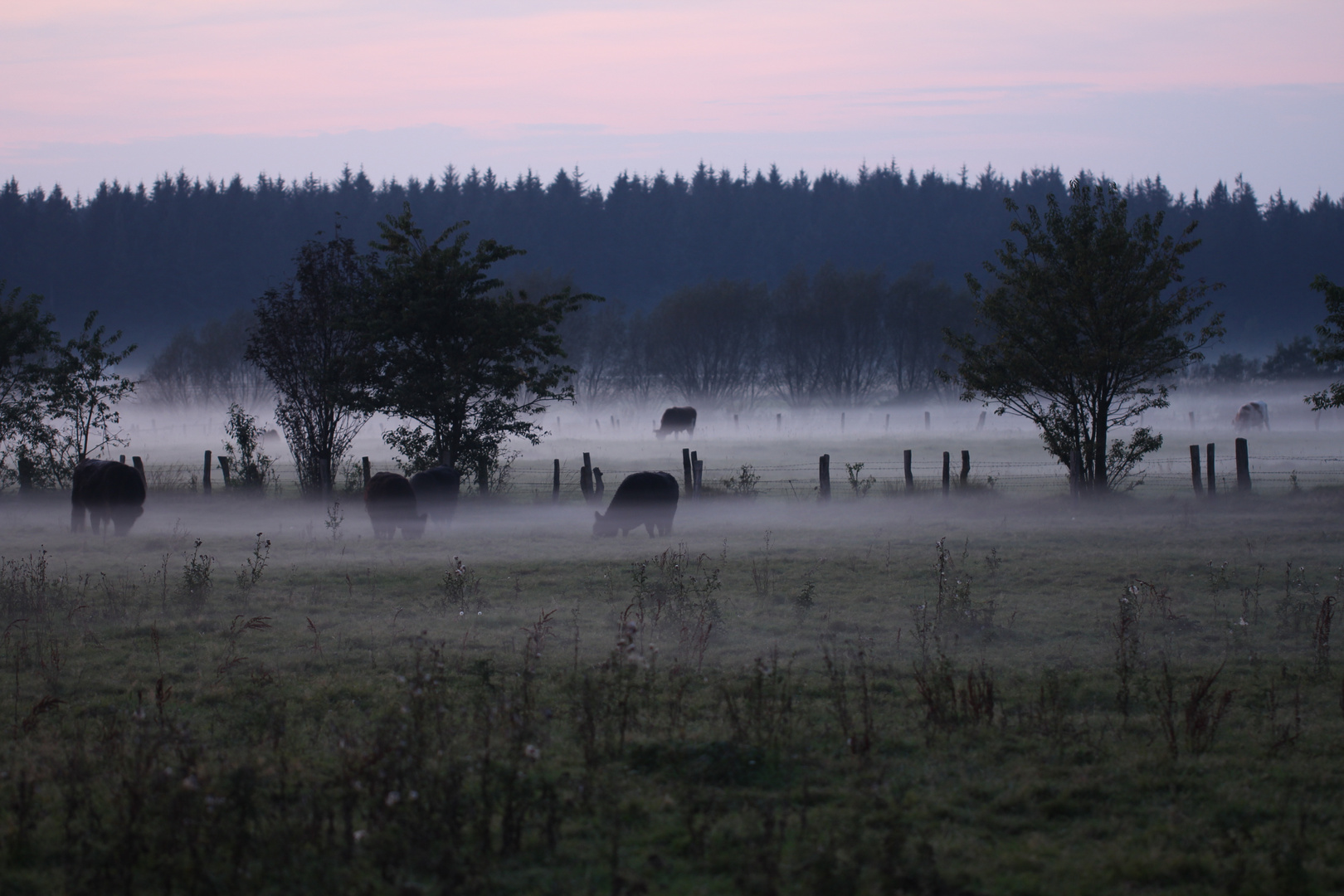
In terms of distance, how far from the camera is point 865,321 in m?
81.8

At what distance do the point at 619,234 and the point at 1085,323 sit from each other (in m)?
129

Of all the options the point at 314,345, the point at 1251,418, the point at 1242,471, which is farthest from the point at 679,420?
the point at 1242,471

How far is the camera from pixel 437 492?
21.0 m

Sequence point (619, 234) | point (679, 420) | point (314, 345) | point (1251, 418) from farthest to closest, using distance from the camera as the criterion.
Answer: point (619, 234), point (679, 420), point (1251, 418), point (314, 345)

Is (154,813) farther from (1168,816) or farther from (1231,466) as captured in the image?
(1231,466)

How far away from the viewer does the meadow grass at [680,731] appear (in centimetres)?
471

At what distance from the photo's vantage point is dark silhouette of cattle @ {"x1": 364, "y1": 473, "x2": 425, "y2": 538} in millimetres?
19125

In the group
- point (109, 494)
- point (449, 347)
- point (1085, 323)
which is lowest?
point (109, 494)

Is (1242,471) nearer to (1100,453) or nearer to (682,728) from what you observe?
(1100,453)

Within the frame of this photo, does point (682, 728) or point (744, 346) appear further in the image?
point (744, 346)

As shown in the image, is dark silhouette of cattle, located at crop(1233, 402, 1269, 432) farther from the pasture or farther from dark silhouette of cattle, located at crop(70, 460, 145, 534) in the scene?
dark silhouette of cattle, located at crop(70, 460, 145, 534)

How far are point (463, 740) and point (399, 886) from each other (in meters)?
2.06

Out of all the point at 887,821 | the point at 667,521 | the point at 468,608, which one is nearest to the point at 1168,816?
the point at 887,821

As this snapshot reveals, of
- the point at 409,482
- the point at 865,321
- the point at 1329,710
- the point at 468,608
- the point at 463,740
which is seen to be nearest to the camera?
the point at 463,740
